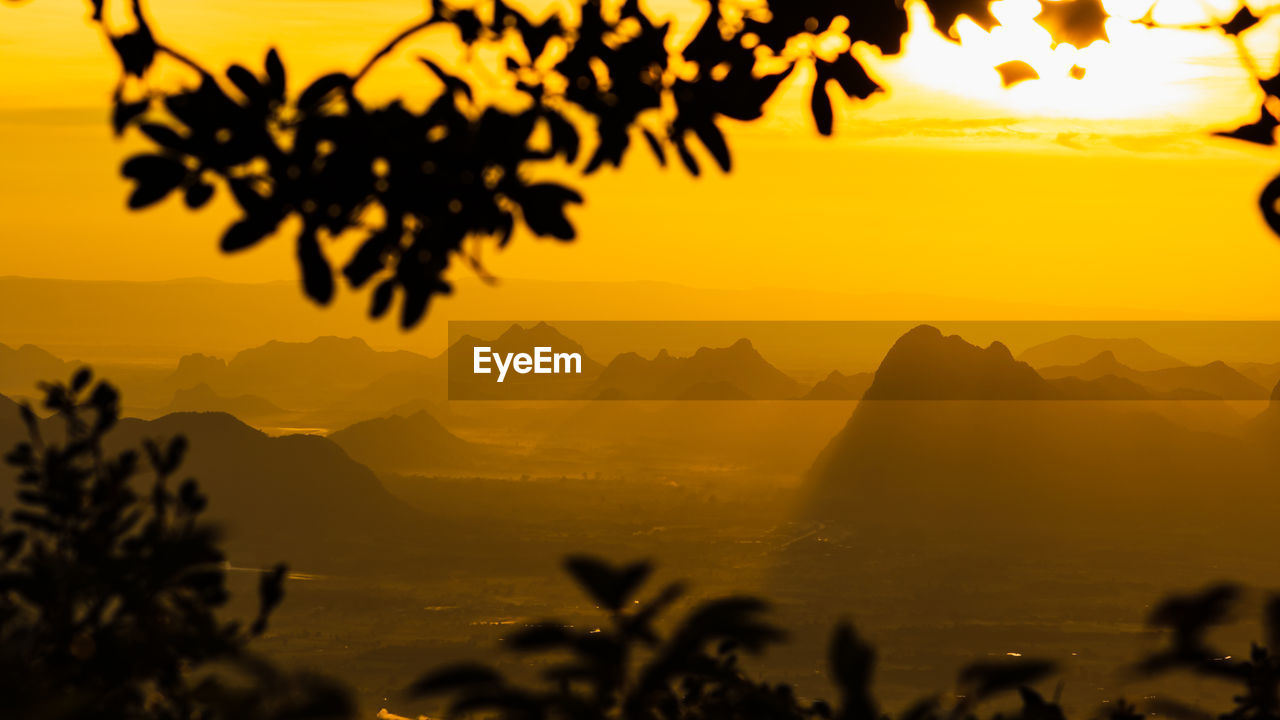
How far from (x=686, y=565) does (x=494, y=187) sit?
187 metres

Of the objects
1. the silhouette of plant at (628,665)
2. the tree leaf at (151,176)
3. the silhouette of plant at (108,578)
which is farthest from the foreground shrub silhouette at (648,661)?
the tree leaf at (151,176)

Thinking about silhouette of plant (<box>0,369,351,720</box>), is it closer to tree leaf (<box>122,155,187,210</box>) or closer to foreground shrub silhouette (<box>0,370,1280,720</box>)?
foreground shrub silhouette (<box>0,370,1280,720</box>)

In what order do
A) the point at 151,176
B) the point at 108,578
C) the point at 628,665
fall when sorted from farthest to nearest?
the point at 108,578
the point at 151,176
the point at 628,665

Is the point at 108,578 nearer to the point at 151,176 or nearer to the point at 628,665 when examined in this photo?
the point at 151,176

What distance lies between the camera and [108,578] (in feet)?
18.4

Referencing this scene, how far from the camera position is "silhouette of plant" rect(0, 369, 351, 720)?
482cm

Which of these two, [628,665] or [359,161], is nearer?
[628,665]

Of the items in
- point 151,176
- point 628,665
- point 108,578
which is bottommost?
point 628,665

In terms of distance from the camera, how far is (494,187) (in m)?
5.12

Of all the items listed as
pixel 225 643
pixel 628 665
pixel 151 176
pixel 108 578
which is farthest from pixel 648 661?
pixel 108 578

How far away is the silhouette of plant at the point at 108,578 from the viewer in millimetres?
4816

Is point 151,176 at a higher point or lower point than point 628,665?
higher

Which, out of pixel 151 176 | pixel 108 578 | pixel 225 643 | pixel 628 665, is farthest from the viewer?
pixel 108 578

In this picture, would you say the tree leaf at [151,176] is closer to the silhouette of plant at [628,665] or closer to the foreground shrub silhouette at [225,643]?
the foreground shrub silhouette at [225,643]
